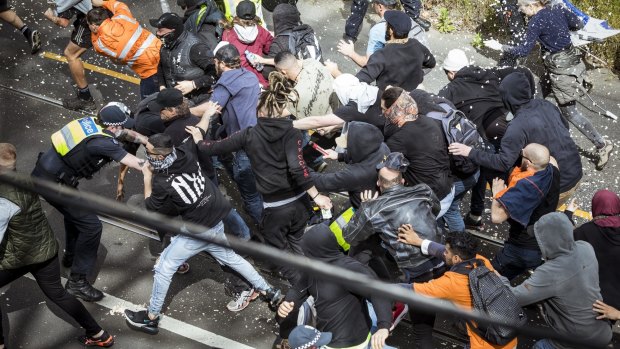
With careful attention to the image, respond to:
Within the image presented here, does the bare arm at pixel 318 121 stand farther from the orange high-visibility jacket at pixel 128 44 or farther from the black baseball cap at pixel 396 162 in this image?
the orange high-visibility jacket at pixel 128 44

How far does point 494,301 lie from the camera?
17.6ft

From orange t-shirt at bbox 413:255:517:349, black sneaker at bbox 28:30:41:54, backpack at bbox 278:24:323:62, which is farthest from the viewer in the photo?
black sneaker at bbox 28:30:41:54

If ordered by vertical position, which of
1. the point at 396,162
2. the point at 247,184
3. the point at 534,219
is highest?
the point at 396,162

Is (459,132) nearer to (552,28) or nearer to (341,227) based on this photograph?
(341,227)

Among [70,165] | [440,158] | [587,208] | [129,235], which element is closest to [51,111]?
[129,235]

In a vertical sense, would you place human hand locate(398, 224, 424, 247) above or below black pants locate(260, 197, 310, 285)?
above

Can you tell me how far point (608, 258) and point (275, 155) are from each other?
2.60 meters

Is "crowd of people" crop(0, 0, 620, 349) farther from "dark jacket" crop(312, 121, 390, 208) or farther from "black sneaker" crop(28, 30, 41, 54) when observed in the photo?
"black sneaker" crop(28, 30, 41, 54)

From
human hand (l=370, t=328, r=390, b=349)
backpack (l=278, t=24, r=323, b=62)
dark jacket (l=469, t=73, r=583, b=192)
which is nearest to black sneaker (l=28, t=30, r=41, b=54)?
backpack (l=278, t=24, r=323, b=62)

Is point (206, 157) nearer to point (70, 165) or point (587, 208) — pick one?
point (70, 165)

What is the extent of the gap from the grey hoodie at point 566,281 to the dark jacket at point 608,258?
224 millimetres

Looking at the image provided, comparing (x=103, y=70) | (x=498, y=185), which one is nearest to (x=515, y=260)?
(x=498, y=185)

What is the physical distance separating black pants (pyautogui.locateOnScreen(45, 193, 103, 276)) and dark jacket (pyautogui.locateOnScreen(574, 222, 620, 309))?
3866mm

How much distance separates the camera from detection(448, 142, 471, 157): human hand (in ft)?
21.6
